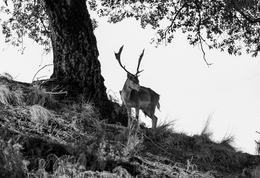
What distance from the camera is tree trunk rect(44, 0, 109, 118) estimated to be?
412 inches

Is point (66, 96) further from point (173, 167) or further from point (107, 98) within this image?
point (173, 167)

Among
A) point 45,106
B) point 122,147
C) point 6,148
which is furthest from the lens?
point 45,106

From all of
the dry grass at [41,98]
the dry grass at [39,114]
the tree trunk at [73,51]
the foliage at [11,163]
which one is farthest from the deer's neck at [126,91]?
the foliage at [11,163]

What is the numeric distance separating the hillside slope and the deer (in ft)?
1.76

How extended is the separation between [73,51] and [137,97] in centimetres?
178

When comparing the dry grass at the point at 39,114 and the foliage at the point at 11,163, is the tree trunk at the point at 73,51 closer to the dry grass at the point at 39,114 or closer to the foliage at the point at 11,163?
the dry grass at the point at 39,114

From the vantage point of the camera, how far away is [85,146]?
23.8 ft

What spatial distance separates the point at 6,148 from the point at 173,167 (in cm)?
323

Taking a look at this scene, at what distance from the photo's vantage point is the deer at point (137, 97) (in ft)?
32.0

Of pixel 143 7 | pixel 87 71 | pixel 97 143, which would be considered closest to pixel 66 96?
pixel 87 71

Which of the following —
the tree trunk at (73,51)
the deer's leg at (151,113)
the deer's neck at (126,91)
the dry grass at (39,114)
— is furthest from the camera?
the deer's leg at (151,113)

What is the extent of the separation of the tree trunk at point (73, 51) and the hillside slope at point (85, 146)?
17.1 inches

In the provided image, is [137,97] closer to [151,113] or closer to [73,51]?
[151,113]

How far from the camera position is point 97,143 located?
7676 millimetres
